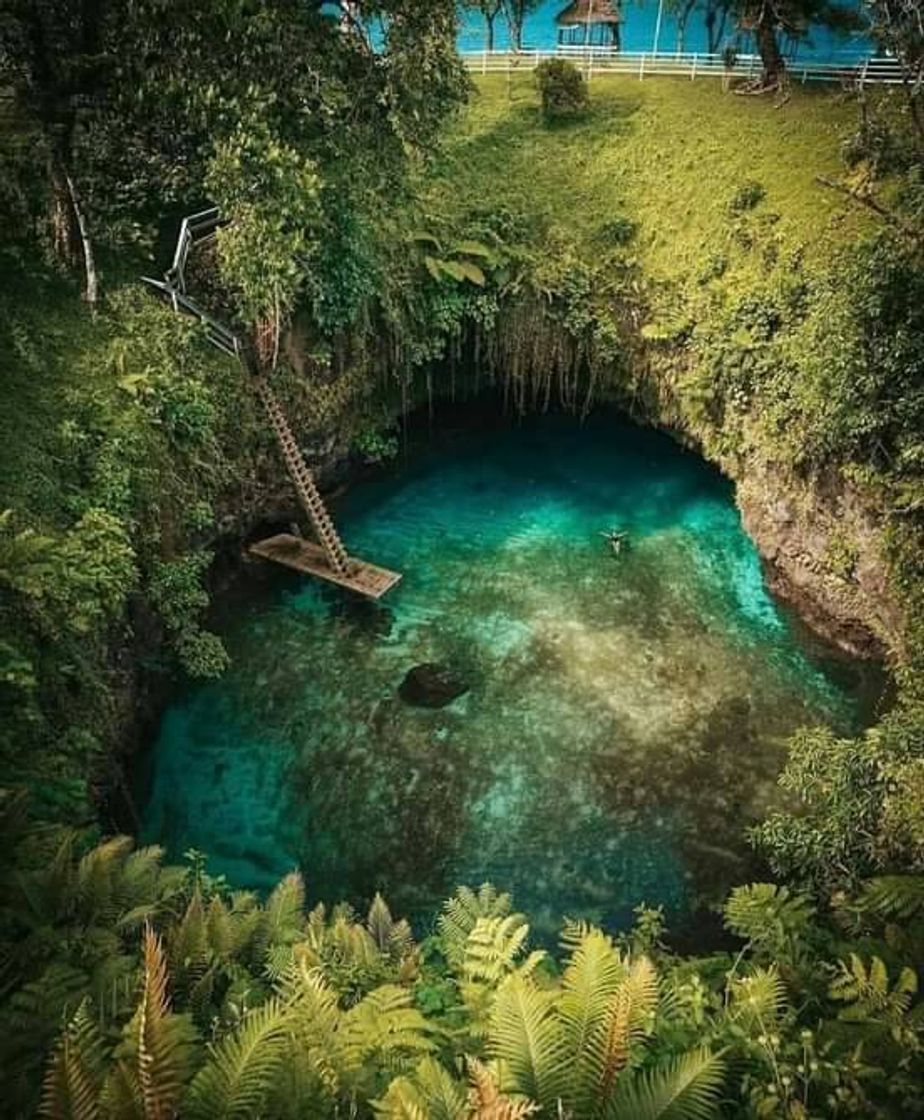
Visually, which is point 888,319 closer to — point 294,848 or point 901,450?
point 901,450

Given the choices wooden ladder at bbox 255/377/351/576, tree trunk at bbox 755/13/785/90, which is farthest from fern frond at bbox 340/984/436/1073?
tree trunk at bbox 755/13/785/90

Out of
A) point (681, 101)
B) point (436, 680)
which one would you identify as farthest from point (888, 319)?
point (681, 101)

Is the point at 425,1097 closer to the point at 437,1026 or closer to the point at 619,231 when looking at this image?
the point at 437,1026

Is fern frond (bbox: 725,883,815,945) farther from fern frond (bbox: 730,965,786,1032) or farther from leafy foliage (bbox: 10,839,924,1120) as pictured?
fern frond (bbox: 730,965,786,1032)

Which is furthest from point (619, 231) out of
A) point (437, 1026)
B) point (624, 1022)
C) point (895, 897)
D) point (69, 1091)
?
point (69, 1091)

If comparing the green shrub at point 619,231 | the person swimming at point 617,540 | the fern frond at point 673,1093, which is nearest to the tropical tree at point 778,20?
the green shrub at point 619,231

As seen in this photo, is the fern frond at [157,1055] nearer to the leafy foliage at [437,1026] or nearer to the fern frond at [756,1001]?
the leafy foliage at [437,1026]
